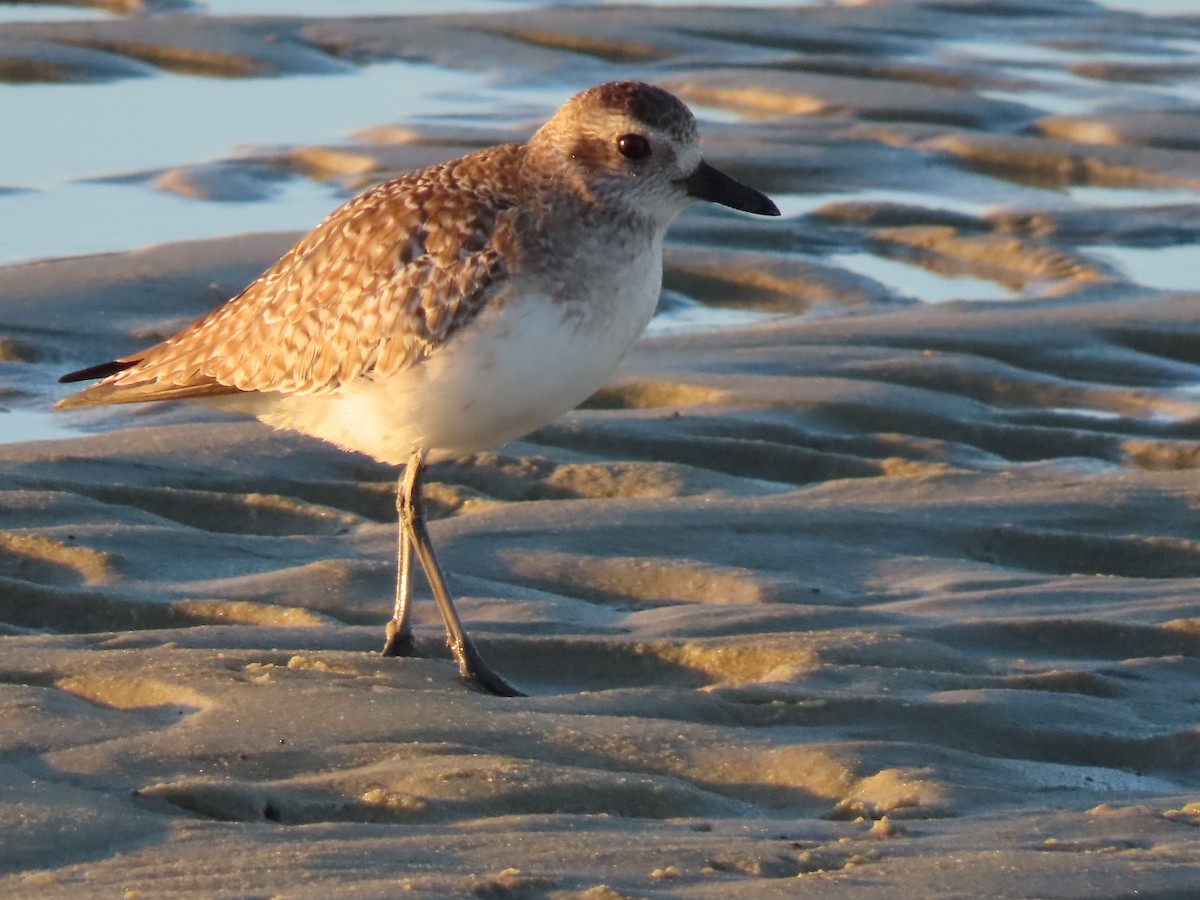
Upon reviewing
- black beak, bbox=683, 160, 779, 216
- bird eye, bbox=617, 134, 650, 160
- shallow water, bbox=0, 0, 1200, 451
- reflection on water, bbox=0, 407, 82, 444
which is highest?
bird eye, bbox=617, 134, 650, 160

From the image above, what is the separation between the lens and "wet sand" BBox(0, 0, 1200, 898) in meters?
3.99

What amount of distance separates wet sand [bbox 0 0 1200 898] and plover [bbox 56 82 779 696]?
1.68 feet

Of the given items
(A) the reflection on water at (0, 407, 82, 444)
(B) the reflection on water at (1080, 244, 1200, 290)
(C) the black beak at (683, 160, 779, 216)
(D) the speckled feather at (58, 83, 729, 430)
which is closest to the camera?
(D) the speckled feather at (58, 83, 729, 430)

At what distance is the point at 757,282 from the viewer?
989 centimetres

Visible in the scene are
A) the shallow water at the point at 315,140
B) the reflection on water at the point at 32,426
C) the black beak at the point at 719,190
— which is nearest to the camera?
the black beak at the point at 719,190

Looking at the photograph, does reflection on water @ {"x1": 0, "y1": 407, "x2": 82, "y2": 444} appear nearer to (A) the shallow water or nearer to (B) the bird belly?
(A) the shallow water

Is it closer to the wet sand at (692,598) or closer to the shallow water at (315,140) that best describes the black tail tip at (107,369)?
the wet sand at (692,598)

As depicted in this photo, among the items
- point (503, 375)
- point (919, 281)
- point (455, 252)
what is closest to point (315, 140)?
point (919, 281)

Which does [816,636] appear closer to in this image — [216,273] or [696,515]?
[696,515]

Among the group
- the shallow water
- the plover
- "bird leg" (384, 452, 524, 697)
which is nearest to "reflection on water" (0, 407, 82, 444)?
the shallow water

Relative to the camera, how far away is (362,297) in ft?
18.2

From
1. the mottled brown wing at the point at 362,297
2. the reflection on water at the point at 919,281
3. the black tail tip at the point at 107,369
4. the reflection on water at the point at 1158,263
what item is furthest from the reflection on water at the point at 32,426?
the reflection on water at the point at 1158,263

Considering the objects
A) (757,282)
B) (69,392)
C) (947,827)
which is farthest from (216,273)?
(947,827)

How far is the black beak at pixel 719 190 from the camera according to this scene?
5.68 metres
